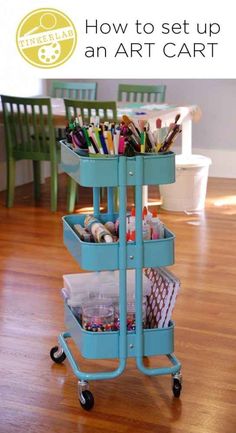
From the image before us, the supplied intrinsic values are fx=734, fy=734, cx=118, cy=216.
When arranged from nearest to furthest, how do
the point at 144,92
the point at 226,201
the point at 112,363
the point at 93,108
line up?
the point at 112,363 < the point at 93,108 < the point at 226,201 < the point at 144,92

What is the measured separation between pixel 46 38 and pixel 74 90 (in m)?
0.63

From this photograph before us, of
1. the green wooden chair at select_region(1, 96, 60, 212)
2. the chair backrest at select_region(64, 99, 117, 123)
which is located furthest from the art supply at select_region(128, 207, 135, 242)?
the green wooden chair at select_region(1, 96, 60, 212)

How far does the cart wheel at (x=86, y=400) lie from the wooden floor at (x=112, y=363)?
2 cm

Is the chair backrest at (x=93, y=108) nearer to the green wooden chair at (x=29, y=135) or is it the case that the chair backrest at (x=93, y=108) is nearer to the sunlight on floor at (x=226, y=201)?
the green wooden chair at (x=29, y=135)

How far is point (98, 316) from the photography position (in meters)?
2.46

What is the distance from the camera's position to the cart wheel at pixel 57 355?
9.11ft

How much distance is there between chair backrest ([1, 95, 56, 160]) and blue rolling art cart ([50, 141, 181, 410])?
8.61 feet

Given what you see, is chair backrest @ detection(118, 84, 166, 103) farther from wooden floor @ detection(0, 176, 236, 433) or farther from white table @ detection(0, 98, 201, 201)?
wooden floor @ detection(0, 176, 236, 433)

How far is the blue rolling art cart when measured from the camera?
2303mm

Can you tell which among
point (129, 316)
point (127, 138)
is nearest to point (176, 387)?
point (129, 316)

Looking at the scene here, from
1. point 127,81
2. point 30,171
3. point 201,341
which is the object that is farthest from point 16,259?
point 127,81

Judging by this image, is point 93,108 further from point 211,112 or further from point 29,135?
point 211,112

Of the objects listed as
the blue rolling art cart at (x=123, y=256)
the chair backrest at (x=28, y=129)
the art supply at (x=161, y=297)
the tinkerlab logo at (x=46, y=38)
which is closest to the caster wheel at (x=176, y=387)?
the blue rolling art cart at (x=123, y=256)

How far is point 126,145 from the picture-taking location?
7.70ft
